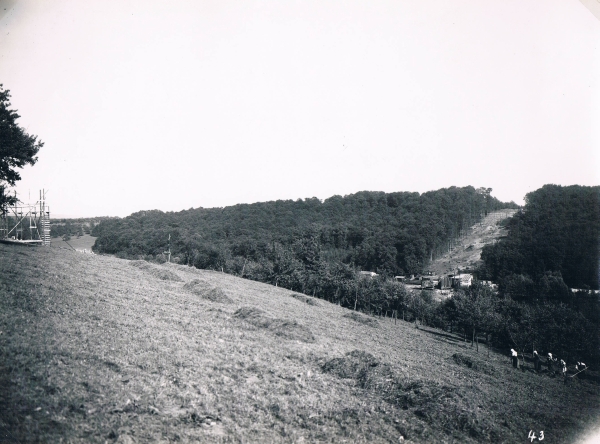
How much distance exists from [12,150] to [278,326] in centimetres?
1505

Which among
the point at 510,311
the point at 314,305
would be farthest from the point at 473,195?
the point at 314,305

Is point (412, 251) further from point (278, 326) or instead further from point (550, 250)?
point (278, 326)

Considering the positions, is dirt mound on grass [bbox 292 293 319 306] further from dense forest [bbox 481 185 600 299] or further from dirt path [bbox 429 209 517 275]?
dirt path [bbox 429 209 517 275]

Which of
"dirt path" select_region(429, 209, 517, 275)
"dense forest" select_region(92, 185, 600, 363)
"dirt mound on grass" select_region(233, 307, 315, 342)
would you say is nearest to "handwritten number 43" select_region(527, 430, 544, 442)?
"dirt mound on grass" select_region(233, 307, 315, 342)

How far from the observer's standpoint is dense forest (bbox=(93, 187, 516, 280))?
212 ft

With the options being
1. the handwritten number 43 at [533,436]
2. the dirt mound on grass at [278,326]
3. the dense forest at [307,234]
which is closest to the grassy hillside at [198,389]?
the handwritten number 43 at [533,436]

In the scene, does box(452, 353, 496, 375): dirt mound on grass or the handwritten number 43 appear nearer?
the handwritten number 43

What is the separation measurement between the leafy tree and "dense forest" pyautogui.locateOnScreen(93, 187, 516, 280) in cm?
4187

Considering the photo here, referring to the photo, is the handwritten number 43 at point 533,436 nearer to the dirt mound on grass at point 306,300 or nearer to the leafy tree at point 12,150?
the leafy tree at point 12,150

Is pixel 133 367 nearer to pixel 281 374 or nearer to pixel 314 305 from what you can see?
pixel 281 374

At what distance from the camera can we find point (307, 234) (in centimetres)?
8131

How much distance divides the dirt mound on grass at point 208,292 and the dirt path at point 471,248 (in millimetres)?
83665

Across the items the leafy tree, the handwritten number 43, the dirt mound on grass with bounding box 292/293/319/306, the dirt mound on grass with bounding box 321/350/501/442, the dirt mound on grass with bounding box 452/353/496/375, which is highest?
the leafy tree

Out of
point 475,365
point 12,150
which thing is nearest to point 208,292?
point 12,150
